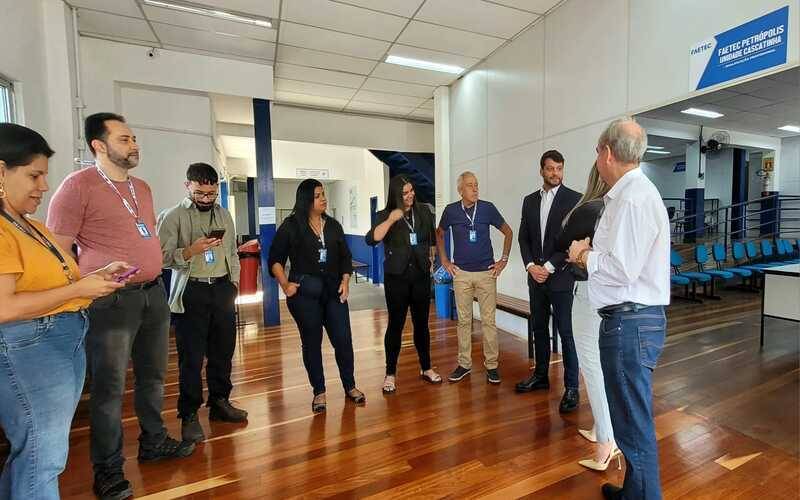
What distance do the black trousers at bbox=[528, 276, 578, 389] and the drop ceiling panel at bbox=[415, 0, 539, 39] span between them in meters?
2.70

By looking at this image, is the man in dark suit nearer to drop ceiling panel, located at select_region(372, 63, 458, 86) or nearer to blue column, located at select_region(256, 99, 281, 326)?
drop ceiling panel, located at select_region(372, 63, 458, 86)

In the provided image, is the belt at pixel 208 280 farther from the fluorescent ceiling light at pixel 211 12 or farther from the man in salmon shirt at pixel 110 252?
the fluorescent ceiling light at pixel 211 12

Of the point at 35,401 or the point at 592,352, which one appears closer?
the point at 35,401

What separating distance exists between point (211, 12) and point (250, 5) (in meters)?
0.48

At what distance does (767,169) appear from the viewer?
9.98 m

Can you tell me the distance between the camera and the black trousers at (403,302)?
9.14 ft

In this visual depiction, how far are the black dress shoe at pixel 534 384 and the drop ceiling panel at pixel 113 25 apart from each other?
5006 millimetres

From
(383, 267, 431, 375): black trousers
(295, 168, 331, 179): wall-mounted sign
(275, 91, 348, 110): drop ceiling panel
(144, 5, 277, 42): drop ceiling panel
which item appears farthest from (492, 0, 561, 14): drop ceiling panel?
(295, 168, 331, 179): wall-mounted sign

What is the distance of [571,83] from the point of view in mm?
3584

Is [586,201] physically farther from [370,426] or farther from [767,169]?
[767,169]

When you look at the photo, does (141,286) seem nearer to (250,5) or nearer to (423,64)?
(250,5)

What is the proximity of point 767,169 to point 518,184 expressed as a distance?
10066mm

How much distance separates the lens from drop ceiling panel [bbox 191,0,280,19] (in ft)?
11.7

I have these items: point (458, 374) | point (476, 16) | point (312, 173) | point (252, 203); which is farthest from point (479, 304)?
point (252, 203)
